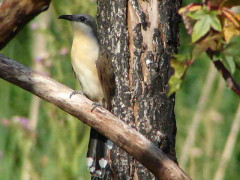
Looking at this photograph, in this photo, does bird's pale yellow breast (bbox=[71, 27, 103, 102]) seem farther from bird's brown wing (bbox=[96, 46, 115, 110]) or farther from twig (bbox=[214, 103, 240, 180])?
twig (bbox=[214, 103, 240, 180])

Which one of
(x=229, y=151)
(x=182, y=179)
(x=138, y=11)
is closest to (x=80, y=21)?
(x=138, y=11)

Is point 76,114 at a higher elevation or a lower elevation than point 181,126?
higher

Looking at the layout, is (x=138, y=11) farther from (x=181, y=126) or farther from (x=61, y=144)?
(x=181, y=126)

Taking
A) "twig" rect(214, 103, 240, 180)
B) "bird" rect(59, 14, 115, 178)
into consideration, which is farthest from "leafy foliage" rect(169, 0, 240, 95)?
"twig" rect(214, 103, 240, 180)

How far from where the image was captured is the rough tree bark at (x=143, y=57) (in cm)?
290

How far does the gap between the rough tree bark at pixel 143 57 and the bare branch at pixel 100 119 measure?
23cm

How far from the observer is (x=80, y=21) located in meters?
3.71

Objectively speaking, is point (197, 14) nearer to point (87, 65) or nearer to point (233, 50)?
point (233, 50)

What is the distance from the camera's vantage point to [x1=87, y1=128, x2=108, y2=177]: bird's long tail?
3.20 meters

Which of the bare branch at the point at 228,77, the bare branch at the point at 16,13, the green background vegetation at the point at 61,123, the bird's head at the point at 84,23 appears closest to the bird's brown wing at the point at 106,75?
the bird's head at the point at 84,23

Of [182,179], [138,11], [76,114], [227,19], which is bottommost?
[182,179]

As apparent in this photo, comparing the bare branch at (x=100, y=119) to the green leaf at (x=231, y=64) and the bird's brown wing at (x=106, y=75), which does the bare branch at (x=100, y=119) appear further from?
the green leaf at (x=231, y=64)

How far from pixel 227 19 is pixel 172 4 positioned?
4.01ft

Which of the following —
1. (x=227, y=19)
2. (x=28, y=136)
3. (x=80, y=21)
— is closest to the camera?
(x=227, y=19)
